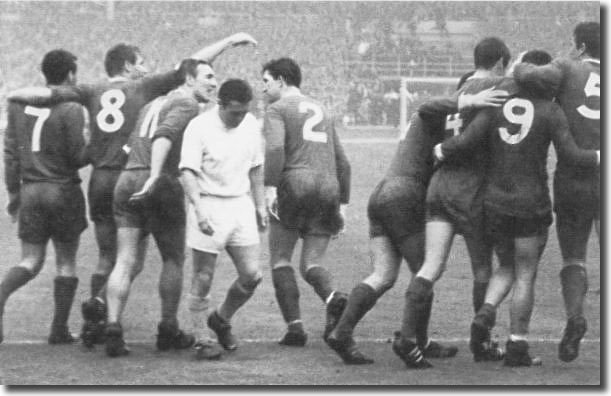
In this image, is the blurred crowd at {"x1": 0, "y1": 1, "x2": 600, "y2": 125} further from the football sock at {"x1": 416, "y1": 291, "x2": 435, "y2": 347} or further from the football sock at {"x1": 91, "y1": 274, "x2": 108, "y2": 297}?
the football sock at {"x1": 91, "y1": 274, "x2": 108, "y2": 297}

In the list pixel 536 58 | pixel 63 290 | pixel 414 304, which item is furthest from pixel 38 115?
pixel 536 58

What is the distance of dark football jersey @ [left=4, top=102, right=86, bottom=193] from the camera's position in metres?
5.62

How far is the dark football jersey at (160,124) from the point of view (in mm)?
5453

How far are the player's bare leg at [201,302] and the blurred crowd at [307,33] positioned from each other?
8.33 feet

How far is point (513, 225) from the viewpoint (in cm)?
509

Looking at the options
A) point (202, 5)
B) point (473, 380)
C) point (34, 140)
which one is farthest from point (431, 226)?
point (202, 5)

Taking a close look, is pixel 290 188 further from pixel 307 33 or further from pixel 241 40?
pixel 307 33

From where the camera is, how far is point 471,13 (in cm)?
954

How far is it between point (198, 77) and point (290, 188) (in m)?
0.72

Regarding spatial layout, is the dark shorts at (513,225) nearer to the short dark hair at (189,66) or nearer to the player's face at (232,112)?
the player's face at (232,112)

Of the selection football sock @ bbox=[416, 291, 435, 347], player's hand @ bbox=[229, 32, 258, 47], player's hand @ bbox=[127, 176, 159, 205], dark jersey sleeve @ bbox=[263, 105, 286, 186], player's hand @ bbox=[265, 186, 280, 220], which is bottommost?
football sock @ bbox=[416, 291, 435, 347]

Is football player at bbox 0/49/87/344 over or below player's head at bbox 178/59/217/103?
below

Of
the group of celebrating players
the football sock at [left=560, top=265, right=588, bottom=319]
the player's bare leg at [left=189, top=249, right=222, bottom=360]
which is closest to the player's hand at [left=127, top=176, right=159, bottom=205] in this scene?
the group of celebrating players

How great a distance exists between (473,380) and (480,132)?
110 centimetres
